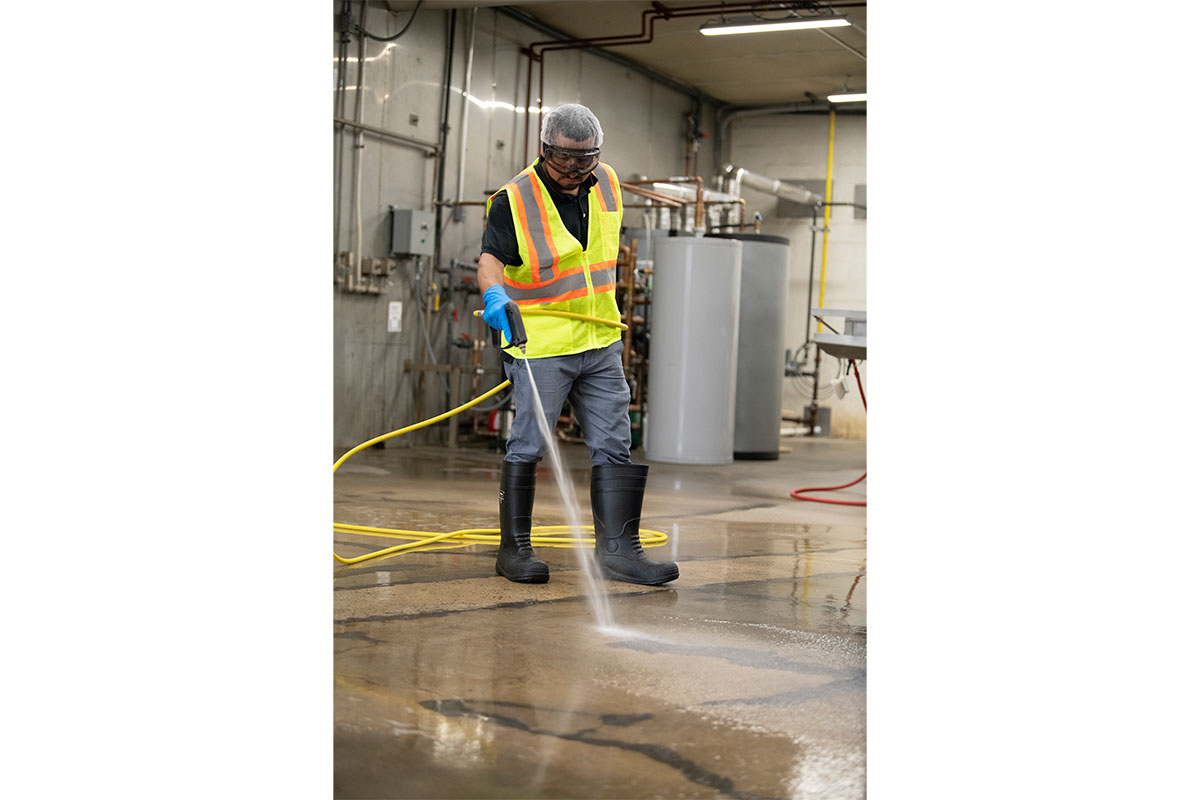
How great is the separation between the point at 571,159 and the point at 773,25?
22.6ft

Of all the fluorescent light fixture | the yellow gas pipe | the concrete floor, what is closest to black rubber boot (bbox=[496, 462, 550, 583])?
the concrete floor

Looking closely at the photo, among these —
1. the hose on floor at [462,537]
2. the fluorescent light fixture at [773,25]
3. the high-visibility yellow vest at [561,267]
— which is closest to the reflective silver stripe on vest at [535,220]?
the high-visibility yellow vest at [561,267]

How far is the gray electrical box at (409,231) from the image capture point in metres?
9.05

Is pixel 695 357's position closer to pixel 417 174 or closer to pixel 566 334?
pixel 417 174

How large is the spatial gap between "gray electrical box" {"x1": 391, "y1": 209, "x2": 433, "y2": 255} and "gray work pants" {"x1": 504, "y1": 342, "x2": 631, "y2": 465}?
17.9 ft

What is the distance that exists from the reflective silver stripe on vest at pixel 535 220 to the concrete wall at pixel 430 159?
16.6 ft

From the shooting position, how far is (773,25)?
32.4 feet

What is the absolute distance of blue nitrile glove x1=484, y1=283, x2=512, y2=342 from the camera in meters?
3.47

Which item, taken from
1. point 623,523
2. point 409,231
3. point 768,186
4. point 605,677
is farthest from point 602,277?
point 768,186

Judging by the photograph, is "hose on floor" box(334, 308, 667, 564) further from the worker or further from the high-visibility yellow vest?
Answer: the high-visibility yellow vest
